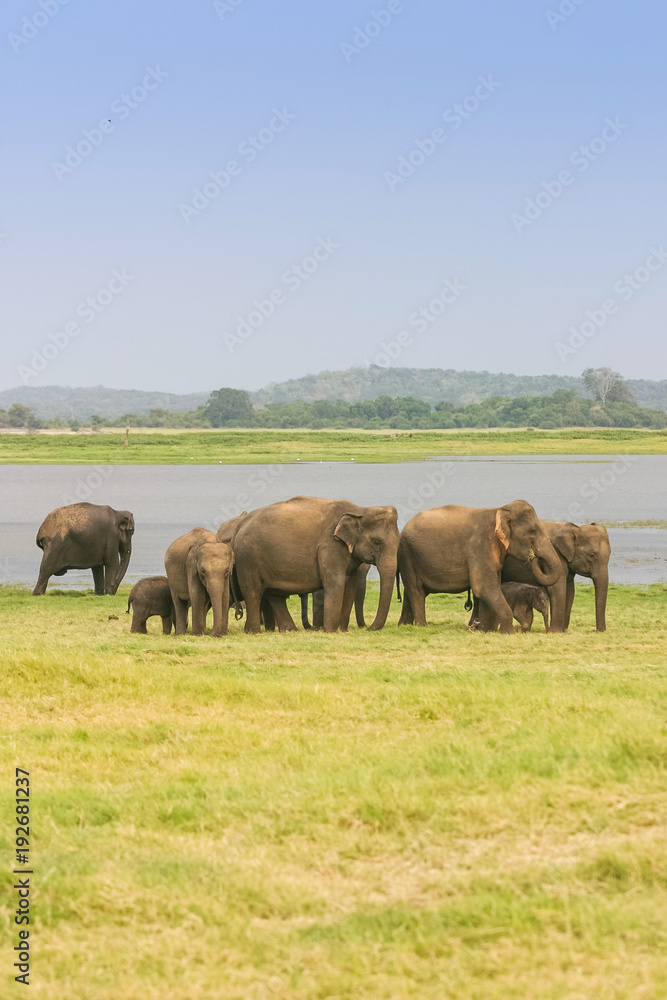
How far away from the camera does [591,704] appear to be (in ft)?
33.9

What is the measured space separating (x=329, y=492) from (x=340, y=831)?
52.3m

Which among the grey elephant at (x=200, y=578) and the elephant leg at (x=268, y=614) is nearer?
the grey elephant at (x=200, y=578)

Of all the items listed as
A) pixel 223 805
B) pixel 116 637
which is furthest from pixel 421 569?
pixel 223 805

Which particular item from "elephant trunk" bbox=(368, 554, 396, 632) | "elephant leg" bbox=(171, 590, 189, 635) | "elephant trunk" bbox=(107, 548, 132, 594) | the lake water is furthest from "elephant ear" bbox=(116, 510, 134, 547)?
"elephant trunk" bbox=(368, 554, 396, 632)

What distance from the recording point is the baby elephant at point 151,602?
60.1 feet

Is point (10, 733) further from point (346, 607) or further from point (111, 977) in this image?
point (346, 607)

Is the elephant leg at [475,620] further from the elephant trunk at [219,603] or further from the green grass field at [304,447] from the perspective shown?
the green grass field at [304,447]

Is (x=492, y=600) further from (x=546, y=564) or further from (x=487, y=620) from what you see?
(x=546, y=564)

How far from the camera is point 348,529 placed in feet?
58.2

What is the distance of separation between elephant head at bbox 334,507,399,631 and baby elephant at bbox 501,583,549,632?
7.09 feet

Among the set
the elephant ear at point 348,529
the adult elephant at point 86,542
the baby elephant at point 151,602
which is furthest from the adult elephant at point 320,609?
the adult elephant at point 86,542

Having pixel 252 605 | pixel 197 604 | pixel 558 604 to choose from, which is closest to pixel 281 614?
pixel 252 605

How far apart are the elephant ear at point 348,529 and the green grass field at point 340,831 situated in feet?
15.4

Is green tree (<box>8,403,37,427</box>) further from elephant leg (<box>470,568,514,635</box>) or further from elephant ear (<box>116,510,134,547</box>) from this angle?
elephant leg (<box>470,568,514,635</box>)
